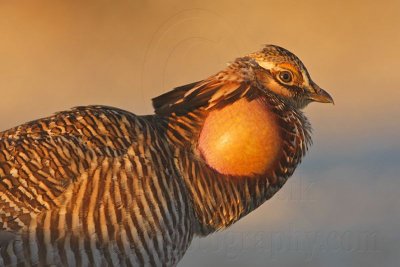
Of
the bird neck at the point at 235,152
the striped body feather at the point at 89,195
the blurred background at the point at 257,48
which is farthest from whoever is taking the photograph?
the blurred background at the point at 257,48

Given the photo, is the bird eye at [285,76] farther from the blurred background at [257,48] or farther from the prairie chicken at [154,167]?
the blurred background at [257,48]

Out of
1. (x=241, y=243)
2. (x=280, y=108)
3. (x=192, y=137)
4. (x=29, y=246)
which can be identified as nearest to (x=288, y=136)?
(x=280, y=108)

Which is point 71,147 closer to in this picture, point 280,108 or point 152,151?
point 152,151

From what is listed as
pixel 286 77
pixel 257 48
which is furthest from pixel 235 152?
pixel 257 48

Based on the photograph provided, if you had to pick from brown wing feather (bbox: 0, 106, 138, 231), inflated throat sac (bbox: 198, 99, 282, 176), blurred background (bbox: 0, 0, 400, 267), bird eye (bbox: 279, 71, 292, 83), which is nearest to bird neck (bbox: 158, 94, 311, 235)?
inflated throat sac (bbox: 198, 99, 282, 176)

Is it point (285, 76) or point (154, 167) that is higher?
point (285, 76)

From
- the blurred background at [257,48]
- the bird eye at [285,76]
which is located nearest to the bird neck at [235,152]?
the bird eye at [285,76]

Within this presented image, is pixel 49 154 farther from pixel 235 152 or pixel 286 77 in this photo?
pixel 286 77
